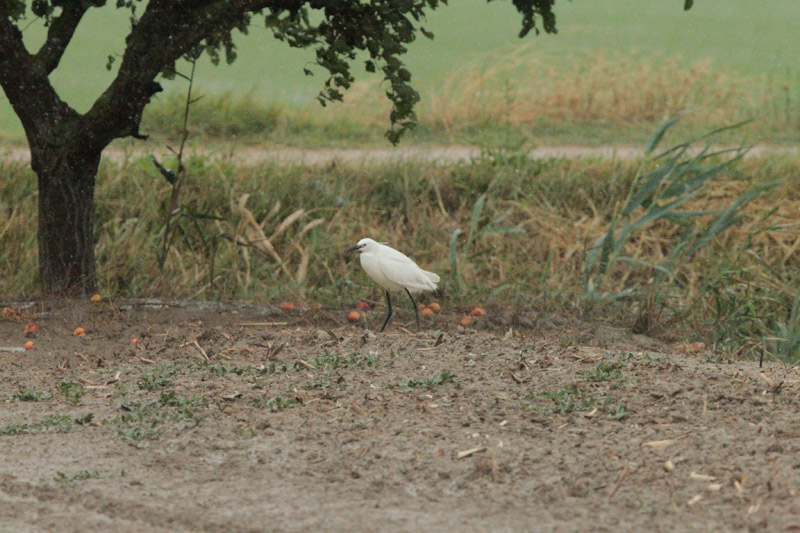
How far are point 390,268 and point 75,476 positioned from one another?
2386 mm

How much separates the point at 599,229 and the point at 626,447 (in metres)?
5.42

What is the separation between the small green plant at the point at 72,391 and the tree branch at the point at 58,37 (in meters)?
2.48

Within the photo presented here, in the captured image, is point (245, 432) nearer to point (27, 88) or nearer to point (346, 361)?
point (346, 361)

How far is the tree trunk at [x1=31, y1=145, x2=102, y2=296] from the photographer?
641cm

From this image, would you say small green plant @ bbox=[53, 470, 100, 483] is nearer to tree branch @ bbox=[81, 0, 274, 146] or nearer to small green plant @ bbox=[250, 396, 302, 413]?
small green plant @ bbox=[250, 396, 302, 413]

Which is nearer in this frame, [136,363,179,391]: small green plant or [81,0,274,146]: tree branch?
[136,363,179,391]: small green plant

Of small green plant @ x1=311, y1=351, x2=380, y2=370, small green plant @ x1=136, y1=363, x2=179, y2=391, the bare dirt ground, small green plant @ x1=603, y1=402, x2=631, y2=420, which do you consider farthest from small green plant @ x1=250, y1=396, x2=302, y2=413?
small green plant @ x1=603, y1=402, x2=631, y2=420

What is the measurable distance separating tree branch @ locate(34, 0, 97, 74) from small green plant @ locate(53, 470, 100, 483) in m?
3.55

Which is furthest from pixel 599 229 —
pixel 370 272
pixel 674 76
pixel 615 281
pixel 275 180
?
pixel 674 76

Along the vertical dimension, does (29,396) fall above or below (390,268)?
below

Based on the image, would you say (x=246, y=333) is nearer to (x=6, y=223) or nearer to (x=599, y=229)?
(x=6, y=223)

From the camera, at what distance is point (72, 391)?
186 inches

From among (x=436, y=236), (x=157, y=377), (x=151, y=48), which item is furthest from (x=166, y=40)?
(x=436, y=236)

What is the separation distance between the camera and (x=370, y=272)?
571 centimetres
